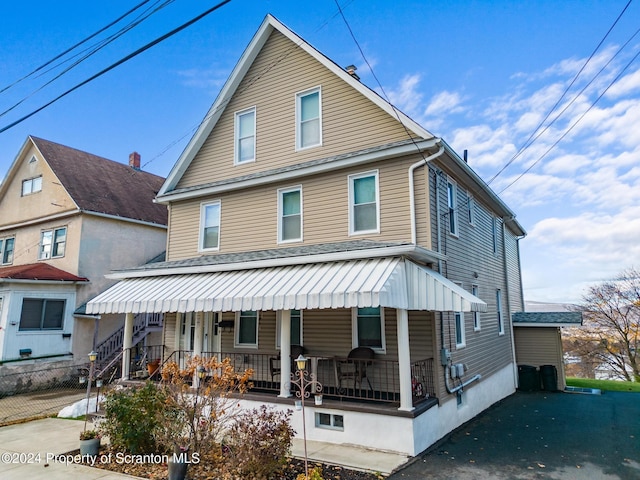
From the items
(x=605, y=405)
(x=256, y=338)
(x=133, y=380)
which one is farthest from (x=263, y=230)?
(x=605, y=405)

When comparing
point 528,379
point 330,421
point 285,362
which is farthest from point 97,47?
point 528,379

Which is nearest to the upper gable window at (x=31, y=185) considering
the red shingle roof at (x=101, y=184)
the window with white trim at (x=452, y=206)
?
the red shingle roof at (x=101, y=184)

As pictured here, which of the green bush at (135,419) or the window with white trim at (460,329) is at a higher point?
the window with white trim at (460,329)

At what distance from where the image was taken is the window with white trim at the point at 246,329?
12.7 meters

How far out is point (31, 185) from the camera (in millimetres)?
21594

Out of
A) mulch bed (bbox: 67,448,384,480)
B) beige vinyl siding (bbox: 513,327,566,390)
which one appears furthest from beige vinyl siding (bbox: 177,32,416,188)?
beige vinyl siding (bbox: 513,327,566,390)

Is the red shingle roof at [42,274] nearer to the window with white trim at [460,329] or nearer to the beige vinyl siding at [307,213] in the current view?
the beige vinyl siding at [307,213]

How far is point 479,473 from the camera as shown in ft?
23.7

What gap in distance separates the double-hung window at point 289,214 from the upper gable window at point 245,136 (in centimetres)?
208

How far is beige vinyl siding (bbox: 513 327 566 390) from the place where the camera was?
57.0ft

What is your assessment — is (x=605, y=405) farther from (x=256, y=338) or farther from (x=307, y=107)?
(x=307, y=107)

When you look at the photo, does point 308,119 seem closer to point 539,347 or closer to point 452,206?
point 452,206

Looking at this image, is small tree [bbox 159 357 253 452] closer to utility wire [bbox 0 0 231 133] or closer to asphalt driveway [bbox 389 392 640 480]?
asphalt driveway [bbox 389 392 640 480]

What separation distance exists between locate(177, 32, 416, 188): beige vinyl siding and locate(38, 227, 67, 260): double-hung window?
8939mm
